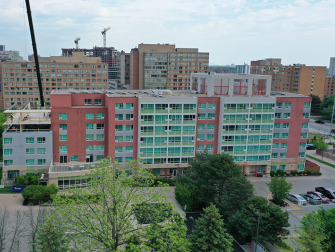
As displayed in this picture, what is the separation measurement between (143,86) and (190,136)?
8490 centimetres

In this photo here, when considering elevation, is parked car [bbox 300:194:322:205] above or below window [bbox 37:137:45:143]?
below

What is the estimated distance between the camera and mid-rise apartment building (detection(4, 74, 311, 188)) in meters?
56.3

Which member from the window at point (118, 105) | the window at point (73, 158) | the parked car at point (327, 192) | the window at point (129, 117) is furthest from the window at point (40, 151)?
the parked car at point (327, 192)

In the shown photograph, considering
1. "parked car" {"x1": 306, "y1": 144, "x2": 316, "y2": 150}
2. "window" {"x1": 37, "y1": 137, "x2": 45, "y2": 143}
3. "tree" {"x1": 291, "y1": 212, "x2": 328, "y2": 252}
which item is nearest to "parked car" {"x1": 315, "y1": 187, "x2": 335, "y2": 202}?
"tree" {"x1": 291, "y1": 212, "x2": 328, "y2": 252}

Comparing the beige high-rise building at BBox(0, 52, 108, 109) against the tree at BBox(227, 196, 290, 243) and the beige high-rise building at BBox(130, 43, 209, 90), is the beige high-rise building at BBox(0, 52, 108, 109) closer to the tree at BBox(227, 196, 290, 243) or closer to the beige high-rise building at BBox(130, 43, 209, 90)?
the beige high-rise building at BBox(130, 43, 209, 90)

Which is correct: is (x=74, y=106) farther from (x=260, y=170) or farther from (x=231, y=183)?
(x=260, y=170)

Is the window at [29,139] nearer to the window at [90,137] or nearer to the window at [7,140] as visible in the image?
the window at [7,140]

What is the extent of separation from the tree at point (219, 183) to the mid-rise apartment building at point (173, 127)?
10.3 m

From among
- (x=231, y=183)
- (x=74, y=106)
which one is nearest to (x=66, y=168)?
(x=74, y=106)

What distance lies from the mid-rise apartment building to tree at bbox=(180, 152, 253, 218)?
10337 mm

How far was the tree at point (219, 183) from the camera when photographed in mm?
41094

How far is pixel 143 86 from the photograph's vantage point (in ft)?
459

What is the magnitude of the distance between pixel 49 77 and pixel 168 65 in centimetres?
4767

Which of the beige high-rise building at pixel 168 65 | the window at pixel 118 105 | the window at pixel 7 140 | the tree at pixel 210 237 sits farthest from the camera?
the beige high-rise building at pixel 168 65
